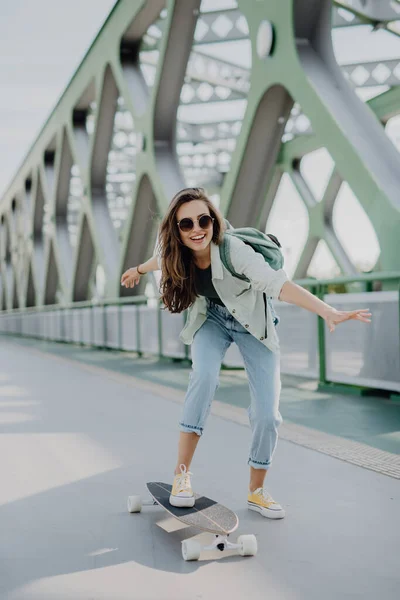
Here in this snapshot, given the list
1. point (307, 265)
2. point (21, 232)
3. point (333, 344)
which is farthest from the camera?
point (21, 232)

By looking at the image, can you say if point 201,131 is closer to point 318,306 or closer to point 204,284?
point 204,284

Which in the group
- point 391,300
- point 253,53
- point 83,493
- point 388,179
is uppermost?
point 253,53

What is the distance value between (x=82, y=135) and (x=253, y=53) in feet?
43.9

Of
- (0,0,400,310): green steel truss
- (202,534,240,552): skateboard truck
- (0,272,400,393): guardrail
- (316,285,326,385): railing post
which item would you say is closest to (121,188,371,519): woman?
(202,534,240,552): skateboard truck

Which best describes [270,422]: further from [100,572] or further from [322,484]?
[100,572]

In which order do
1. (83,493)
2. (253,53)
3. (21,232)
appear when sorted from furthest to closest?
(21,232), (253,53), (83,493)

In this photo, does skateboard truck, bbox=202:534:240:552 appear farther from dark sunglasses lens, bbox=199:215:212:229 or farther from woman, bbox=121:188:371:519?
dark sunglasses lens, bbox=199:215:212:229

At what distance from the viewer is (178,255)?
11.3 feet

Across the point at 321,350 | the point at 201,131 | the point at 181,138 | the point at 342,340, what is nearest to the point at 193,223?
the point at 342,340

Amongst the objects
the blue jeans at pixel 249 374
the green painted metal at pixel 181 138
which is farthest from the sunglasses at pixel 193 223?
the green painted metal at pixel 181 138

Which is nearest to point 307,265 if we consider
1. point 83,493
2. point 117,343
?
point 117,343

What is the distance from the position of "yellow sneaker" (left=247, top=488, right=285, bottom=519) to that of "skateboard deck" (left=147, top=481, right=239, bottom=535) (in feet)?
0.84

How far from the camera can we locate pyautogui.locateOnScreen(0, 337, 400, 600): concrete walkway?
8.41ft

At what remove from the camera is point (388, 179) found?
24.4 ft
